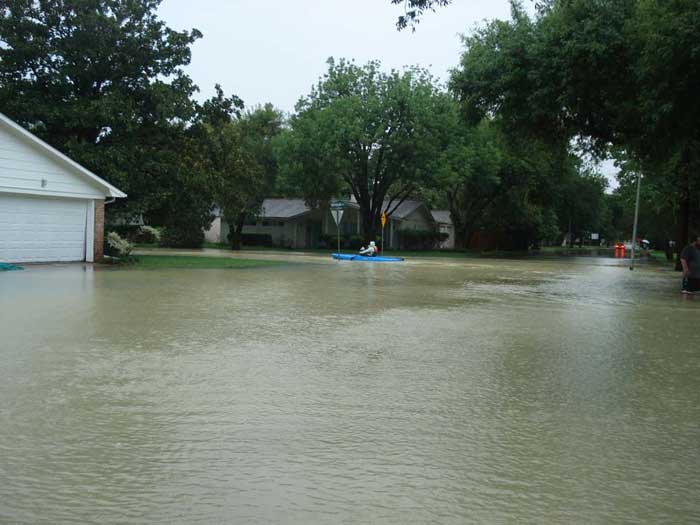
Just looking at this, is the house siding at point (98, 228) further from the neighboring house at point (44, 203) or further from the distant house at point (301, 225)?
the distant house at point (301, 225)

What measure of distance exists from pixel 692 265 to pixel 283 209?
153 feet

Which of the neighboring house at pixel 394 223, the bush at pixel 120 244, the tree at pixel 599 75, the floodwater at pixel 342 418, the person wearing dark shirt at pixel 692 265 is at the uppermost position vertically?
the tree at pixel 599 75

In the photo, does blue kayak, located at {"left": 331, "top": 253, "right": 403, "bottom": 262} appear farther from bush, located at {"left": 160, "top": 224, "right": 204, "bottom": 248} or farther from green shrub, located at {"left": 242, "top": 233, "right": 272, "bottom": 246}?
green shrub, located at {"left": 242, "top": 233, "right": 272, "bottom": 246}

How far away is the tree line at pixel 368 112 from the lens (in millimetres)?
19297

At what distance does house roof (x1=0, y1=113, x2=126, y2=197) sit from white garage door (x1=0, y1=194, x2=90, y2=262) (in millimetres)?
1045

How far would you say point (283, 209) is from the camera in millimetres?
61594

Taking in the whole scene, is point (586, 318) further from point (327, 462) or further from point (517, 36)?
point (517, 36)

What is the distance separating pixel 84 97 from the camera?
95.6 feet

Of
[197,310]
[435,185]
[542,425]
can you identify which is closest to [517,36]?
[197,310]

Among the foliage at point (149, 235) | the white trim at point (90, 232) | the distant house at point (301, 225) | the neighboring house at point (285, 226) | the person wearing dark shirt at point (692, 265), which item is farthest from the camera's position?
the distant house at point (301, 225)

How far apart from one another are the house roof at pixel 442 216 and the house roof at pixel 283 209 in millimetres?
18103

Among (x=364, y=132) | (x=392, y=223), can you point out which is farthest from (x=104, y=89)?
(x=392, y=223)

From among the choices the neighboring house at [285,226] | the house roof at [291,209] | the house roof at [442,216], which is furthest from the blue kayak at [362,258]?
the house roof at [442,216]

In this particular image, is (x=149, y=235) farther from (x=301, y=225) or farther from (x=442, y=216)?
(x=442, y=216)
